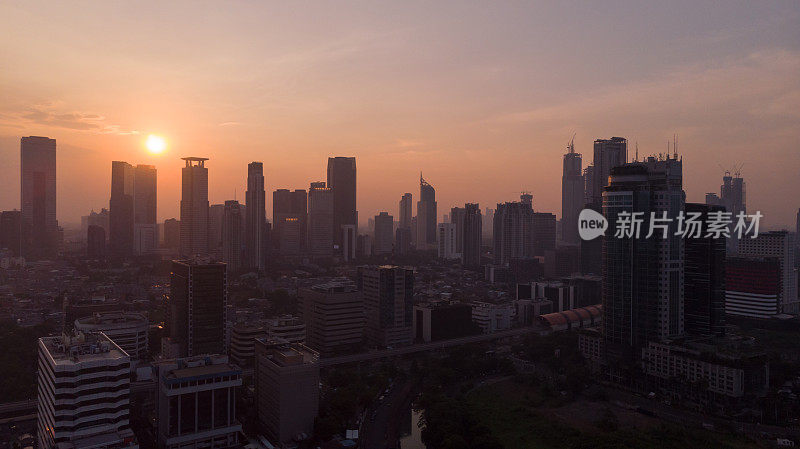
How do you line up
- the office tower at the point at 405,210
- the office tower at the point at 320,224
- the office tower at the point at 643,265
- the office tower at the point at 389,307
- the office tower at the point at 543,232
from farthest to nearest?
1. the office tower at the point at 405,210
2. the office tower at the point at 320,224
3. the office tower at the point at 543,232
4. the office tower at the point at 389,307
5. the office tower at the point at 643,265

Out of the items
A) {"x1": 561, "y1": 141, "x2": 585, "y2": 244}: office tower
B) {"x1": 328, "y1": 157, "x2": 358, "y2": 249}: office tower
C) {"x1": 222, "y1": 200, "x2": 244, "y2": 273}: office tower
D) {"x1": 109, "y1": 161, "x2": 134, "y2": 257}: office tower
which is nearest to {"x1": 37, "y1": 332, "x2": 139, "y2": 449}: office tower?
{"x1": 222, "y1": 200, "x2": 244, "y2": 273}: office tower

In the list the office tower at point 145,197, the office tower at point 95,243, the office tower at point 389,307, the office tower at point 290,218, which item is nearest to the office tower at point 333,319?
the office tower at point 389,307

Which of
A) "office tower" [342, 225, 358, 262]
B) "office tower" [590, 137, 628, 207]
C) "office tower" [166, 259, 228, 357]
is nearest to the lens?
"office tower" [166, 259, 228, 357]

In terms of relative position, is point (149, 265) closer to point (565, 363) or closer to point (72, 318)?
point (72, 318)

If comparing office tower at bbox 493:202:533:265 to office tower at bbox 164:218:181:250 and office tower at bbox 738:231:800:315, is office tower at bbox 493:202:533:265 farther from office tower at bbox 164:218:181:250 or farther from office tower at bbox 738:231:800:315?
office tower at bbox 164:218:181:250

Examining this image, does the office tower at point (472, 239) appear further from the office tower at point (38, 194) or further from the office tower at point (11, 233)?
the office tower at point (11, 233)

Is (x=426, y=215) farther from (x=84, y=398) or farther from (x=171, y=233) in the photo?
(x=84, y=398)

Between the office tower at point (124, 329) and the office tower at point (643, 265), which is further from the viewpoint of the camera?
the office tower at point (124, 329)
